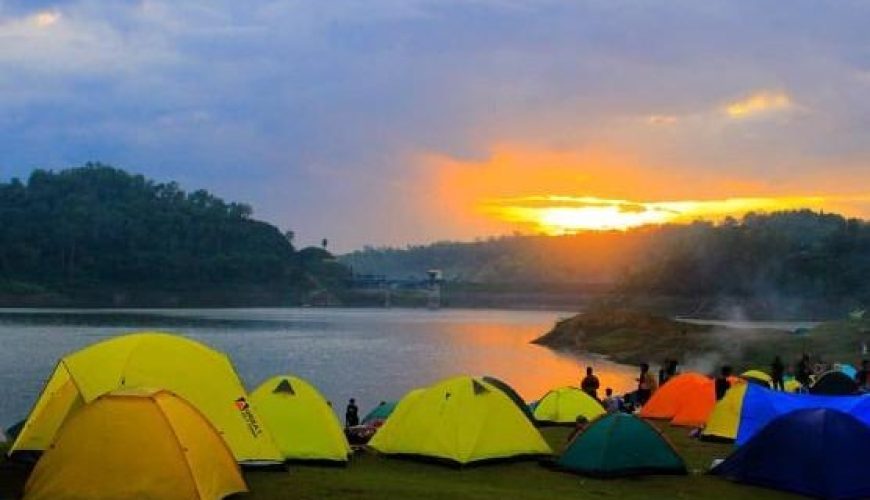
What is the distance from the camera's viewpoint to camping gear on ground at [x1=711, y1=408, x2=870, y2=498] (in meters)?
15.7

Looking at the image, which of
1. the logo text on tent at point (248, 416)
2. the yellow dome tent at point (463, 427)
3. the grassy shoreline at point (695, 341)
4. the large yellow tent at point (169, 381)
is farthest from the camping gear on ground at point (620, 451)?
the grassy shoreline at point (695, 341)

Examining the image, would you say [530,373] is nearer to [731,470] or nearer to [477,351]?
[477,351]

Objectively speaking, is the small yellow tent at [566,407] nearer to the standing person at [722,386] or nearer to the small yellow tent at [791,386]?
the standing person at [722,386]

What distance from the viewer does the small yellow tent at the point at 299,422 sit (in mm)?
17766

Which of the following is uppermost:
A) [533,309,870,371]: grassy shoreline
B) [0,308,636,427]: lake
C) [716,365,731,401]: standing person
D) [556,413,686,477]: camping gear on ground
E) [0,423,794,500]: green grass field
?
[716,365,731,401]: standing person

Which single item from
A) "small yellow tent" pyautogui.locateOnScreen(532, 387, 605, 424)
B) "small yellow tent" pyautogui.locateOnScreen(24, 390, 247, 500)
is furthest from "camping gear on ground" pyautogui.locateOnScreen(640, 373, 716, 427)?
"small yellow tent" pyautogui.locateOnScreen(24, 390, 247, 500)

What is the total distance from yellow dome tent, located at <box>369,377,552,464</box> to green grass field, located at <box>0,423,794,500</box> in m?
0.25

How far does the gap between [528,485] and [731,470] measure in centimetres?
375

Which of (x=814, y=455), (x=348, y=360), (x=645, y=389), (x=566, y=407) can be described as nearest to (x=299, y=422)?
(x=814, y=455)

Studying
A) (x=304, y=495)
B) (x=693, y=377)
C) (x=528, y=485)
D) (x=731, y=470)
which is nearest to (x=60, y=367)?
(x=304, y=495)

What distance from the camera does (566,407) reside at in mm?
27234

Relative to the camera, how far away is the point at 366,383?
56562 mm

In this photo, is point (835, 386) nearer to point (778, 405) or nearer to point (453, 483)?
point (778, 405)

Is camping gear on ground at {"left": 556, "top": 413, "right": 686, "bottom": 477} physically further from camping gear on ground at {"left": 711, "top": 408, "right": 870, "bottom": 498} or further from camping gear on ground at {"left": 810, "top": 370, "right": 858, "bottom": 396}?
camping gear on ground at {"left": 810, "top": 370, "right": 858, "bottom": 396}
